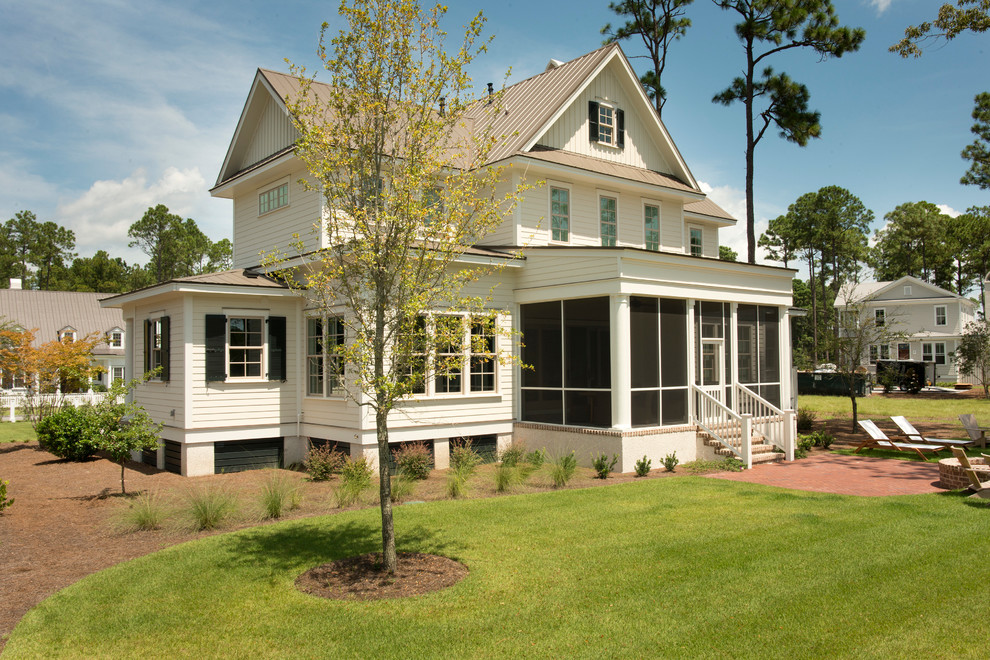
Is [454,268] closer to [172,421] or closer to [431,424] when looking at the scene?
[431,424]

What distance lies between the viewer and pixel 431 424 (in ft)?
52.6

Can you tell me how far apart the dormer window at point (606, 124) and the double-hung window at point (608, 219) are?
180cm

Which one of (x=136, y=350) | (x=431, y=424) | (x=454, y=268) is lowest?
(x=431, y=424)

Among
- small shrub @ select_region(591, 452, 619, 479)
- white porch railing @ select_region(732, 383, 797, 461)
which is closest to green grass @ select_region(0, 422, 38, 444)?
small shrub @ select_region(591, 452, 619, 479)

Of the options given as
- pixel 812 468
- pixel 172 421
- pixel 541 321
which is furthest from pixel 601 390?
pixel 172 421

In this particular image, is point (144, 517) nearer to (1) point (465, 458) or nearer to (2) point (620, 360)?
(1) point (465, 458)

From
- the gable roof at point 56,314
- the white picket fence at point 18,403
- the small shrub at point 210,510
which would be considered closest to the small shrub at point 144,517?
the small shrub at point 210,510

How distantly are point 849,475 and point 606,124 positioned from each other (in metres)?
11.6

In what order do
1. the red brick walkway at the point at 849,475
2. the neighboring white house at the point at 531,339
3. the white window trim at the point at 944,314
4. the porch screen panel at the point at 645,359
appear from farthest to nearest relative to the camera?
the white window trim at the point at 944,314 → the porch screen panel at the point at 645,359 → the neighboring white house at the point at 531,339 → the red brick walkway at the point at 849,475

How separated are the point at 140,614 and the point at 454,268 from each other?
10455 millimetres

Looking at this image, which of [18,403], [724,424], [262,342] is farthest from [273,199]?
[18,403]

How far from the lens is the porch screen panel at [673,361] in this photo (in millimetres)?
16172

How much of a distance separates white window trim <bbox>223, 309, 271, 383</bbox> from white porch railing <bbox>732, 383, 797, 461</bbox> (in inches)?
456

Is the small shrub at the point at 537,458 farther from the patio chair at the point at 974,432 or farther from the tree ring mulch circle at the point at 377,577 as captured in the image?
the patio chair at the point at 974,432
